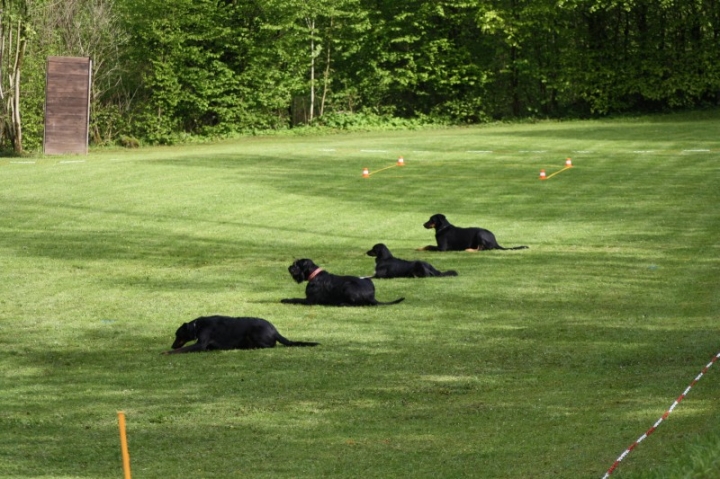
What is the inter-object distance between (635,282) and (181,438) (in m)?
10.5

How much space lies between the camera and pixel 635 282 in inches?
755

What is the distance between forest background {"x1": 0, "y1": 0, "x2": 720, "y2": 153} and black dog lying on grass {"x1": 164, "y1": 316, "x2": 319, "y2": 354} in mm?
45339

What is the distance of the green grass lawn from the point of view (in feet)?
32.8

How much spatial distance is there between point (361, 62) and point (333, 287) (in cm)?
5003

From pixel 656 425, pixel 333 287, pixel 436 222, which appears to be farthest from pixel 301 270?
pixel 656 425

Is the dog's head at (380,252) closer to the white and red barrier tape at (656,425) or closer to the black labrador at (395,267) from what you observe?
the black labrador at (395,267)

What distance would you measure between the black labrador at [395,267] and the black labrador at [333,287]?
232 centimetres

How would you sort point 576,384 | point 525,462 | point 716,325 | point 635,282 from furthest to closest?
point 635,282, point 716,325, point 576,384, point 525,462

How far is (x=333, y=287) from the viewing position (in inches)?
673

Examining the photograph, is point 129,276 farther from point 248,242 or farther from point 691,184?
point 691,184

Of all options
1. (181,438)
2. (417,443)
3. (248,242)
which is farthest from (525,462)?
(248,242)

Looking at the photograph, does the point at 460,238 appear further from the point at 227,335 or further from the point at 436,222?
the point at 227,335

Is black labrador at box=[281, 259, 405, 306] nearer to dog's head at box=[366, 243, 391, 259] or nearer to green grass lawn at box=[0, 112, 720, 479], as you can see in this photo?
green grass lawn at box=[0, 112, 720, 479]

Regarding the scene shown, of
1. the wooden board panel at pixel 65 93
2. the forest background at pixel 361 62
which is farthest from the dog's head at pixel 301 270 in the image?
the forest background at pixel 361 62
